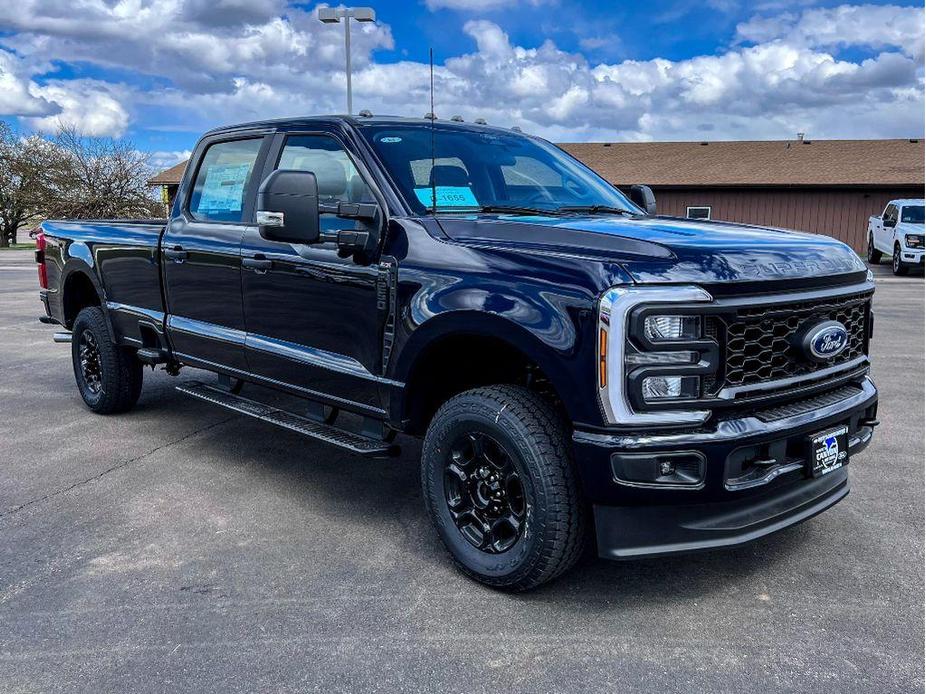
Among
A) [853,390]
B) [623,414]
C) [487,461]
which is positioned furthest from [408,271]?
[853,390]

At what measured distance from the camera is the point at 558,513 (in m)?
3.06

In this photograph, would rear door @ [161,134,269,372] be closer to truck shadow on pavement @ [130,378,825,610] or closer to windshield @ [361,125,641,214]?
truck shadow on pavement @ [130,378,825,610]

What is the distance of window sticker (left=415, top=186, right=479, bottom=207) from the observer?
3.87m

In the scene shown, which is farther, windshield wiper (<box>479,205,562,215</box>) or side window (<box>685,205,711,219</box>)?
side window (<box>685,205,711,219</box>)

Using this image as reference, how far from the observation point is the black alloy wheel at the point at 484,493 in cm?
332

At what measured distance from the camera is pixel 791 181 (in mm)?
29797

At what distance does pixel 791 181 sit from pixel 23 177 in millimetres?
33145

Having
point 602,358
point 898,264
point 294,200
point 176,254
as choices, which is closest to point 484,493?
point 602,358

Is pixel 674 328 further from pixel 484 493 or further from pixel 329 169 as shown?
pixel 329 169

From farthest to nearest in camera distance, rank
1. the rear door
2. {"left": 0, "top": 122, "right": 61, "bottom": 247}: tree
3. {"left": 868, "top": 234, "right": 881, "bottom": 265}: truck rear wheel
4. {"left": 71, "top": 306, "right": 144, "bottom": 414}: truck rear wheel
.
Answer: {"left": 0, "top": 122, "right": 61, "bottom": 247}: tree < {"left": 868, "top": 234, "right": 881, "bottom": 265}: truck rear wheel < {"left": 71, "top": 306, "right": 144, "bottom": 414}: truck rear wheel < the rear door

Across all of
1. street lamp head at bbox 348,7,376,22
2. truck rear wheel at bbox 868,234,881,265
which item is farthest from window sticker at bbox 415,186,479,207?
truck rear wheel at bbox 868,234,881,265

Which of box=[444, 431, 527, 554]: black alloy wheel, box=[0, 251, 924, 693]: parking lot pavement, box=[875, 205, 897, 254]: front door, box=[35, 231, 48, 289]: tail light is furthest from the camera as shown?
box=[875, 205, 897, 254]: front door

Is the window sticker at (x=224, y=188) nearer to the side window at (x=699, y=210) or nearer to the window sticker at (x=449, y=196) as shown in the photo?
the window sticker at (x=449, y=196)

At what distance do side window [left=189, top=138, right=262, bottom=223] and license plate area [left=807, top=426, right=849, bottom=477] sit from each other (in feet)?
10.5
